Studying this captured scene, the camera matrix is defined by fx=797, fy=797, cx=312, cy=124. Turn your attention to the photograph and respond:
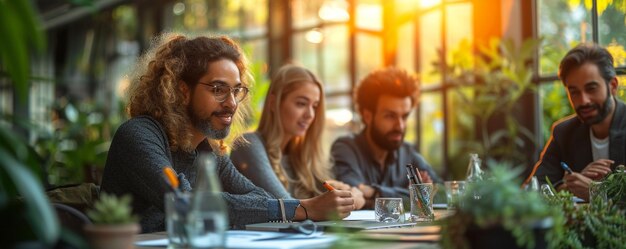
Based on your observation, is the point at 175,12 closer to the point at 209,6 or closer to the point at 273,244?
the point at 209,6

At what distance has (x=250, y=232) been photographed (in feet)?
6.84

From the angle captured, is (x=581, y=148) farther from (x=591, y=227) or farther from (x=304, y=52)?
(x=304, y=52)

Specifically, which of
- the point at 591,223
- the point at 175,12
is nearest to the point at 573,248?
the point at 591,223

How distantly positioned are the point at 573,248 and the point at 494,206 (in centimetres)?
49

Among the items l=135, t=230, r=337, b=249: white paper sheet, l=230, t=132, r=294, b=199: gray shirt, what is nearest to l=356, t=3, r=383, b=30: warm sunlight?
l=230, t=132, r=294, b=199: gray shirt

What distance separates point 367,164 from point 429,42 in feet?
5.31

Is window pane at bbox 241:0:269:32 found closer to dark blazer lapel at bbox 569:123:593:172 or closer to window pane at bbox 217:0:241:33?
window pane at bbox 217:0:241:33

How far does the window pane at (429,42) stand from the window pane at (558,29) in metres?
0.78

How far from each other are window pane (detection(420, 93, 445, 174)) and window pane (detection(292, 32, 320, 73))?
133 cm

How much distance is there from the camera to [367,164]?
4266 millimetres

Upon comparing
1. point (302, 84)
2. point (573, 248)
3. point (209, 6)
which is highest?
point (209, 6)

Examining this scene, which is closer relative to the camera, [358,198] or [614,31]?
[358,198]

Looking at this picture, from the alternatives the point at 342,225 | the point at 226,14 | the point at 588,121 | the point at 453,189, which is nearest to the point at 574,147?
the point at 588,121

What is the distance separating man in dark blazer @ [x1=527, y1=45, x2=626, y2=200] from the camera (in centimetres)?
362
